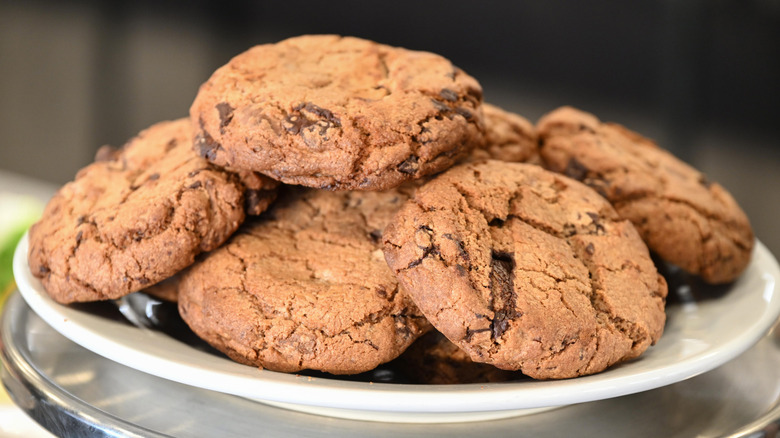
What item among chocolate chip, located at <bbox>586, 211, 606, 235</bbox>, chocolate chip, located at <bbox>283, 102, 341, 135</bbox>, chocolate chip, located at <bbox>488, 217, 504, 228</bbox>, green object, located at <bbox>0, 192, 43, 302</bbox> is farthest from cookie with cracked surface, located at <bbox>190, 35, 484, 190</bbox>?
green object, located at <bbox>0, 192, 43, 302</bbox>

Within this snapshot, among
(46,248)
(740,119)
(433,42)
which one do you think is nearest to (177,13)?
(433,42)

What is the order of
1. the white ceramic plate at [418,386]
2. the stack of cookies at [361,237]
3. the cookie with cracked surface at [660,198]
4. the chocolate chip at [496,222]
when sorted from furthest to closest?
1. the cookie with cracked surface at [660,198]
2. the chocolate chip at [496,222]
3. the stack of cookies at [361,237]
4. the white ceramic plate at [418,386]

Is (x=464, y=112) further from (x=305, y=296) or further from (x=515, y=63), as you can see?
(x=515, y=63)

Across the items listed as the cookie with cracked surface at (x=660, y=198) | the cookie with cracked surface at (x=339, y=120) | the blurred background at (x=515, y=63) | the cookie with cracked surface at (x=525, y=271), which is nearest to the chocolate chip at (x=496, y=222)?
the cookie with cracked surface at (x=525, y=271)

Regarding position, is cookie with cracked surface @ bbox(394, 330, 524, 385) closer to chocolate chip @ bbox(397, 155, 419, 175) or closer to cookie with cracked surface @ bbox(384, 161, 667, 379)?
cookie with cracked surface @ bbox(384, 161, 667, 379)

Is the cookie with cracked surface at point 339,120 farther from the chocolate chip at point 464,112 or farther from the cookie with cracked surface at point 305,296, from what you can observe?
the cookie with cracked surface at point 305,296

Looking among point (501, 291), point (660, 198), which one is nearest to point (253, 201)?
point (501, 291)

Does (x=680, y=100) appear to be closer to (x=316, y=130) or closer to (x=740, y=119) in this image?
(x=740, y=119)
